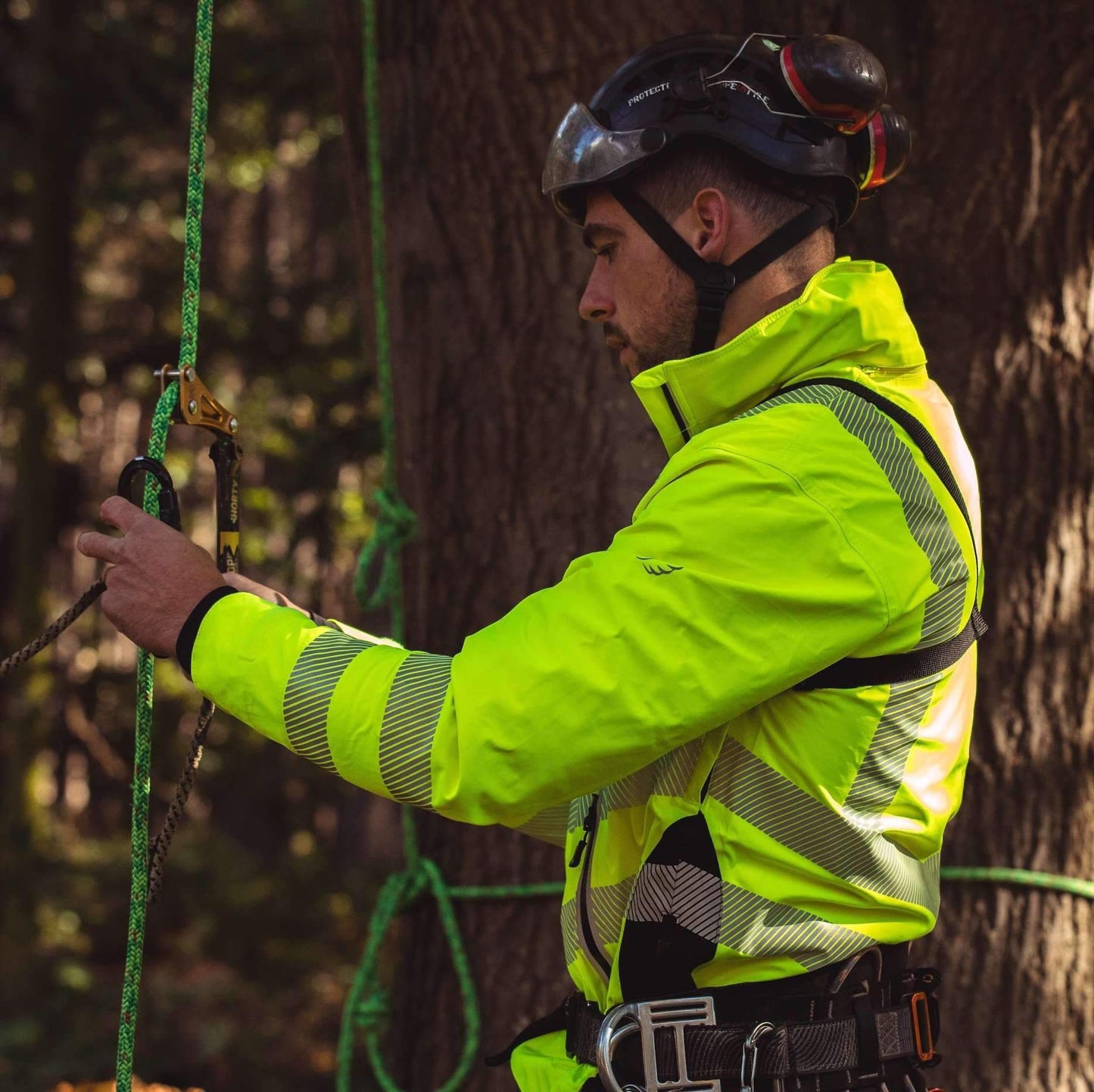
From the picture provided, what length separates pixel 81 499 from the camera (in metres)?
10.9

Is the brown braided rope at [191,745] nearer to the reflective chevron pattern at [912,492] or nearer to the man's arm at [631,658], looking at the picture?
the man's arm at [631,658]

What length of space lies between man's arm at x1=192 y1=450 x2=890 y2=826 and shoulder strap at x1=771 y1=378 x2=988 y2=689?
0.17 ft

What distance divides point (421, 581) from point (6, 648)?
7648mm

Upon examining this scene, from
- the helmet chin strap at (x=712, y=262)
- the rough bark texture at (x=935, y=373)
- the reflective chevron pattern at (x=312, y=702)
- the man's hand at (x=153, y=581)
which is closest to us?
the reflective chevron pattern at (x=312, y=702)

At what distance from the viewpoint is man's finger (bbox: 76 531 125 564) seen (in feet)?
6.50

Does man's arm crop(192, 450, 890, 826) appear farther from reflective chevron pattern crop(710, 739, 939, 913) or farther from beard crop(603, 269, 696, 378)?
beard crop(603, 269, 696, 378)

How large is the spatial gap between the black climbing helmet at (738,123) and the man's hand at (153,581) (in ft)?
2.52

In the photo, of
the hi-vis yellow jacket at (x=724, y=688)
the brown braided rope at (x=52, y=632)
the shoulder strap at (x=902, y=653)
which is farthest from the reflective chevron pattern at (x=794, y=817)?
the brown braided rope at (x=52, y=632)

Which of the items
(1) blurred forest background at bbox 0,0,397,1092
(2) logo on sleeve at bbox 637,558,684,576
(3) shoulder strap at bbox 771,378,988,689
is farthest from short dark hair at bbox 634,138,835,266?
(1) blurred forest background at bbox 0,0,397,1092

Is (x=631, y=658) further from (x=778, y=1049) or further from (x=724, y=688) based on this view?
(x=778, y=1049)

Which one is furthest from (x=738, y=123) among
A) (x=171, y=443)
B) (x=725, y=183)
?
(x=171, y=443)

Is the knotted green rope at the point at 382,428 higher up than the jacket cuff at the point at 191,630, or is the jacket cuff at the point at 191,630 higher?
the knotted green rope at the point at 382,428

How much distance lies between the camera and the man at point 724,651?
1.74 metres

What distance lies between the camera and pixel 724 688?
5.68 ft
